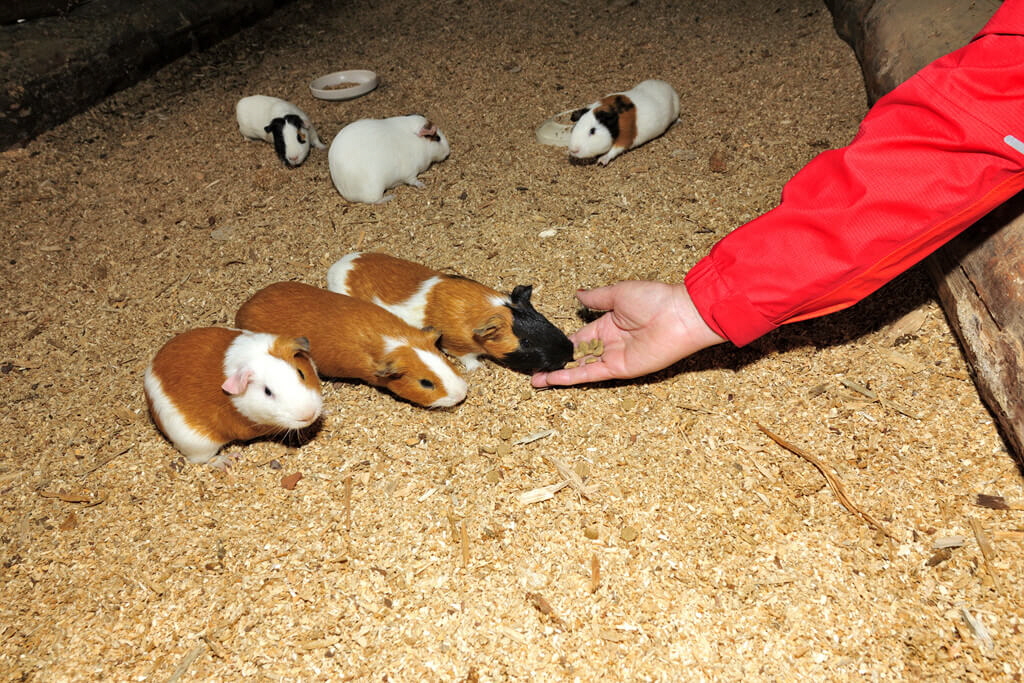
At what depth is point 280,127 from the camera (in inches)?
159

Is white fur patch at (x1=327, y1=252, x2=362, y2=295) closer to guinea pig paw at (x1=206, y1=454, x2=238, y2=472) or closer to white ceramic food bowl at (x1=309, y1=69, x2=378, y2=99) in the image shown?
guinea pig paw at (x1=206, y1=454, x2=238, y2=472)

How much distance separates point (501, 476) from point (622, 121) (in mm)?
2451

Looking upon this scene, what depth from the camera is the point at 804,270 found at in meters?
1.93

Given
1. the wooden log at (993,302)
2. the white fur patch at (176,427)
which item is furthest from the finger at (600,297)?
the white fur patch at (176,427)

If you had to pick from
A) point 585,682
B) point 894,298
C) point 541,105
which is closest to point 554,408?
point 585,682

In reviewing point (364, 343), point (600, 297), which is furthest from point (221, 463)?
point (600, 297)

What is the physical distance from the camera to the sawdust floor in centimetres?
194

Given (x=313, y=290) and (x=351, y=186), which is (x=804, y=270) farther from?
(x=351, y=186)

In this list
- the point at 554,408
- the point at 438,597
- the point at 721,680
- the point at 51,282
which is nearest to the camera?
the point at 721,680

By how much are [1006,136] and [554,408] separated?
1.68 meters

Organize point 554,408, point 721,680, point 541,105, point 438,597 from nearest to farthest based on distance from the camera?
1. point 721,680
2. point 438,597
3. point 554,408
4. point 541,105

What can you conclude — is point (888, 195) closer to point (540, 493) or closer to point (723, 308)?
point (723, 308)

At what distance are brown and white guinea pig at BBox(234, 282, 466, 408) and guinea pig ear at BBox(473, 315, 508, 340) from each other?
0.61 ft

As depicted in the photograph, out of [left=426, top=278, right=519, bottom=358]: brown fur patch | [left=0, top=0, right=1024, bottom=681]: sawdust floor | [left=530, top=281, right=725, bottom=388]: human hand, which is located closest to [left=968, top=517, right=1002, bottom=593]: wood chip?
[left=0, top=0, right=1024, bottom=681]: sawdust floor
